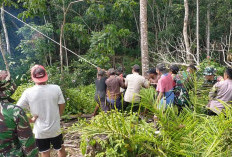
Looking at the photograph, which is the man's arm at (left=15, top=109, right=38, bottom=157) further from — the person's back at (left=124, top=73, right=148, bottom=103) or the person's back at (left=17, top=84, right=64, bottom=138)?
the person's back at (left=124, top=73, right=148, bottom=103)

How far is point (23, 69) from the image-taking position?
13.9m

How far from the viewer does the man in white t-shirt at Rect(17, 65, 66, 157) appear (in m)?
2.56

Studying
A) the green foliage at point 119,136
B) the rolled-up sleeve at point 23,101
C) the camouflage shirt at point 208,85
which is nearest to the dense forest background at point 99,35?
the camouflage shirt at point 208,85

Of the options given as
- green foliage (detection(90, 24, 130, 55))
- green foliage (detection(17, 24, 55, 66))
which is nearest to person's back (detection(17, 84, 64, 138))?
green foliage (detection(90, 24, 130, 55))

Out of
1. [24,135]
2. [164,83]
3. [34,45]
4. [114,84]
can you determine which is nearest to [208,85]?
[164,83]

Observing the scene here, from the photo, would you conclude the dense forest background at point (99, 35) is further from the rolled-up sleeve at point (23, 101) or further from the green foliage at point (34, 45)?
the rolled-up sleeve at point (23, 101)

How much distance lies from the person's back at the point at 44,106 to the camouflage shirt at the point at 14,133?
85 centimetres

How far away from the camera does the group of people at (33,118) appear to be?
168 centimetres

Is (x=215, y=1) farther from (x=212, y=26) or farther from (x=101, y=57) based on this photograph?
(x=101, y=57)

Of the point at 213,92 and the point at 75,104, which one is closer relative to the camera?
the point at 213,92

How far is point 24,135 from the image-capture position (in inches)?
67.2

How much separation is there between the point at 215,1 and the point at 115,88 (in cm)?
1638

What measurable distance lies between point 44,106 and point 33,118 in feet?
0.62

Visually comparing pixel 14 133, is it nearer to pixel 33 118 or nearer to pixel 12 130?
pixel 12 130
